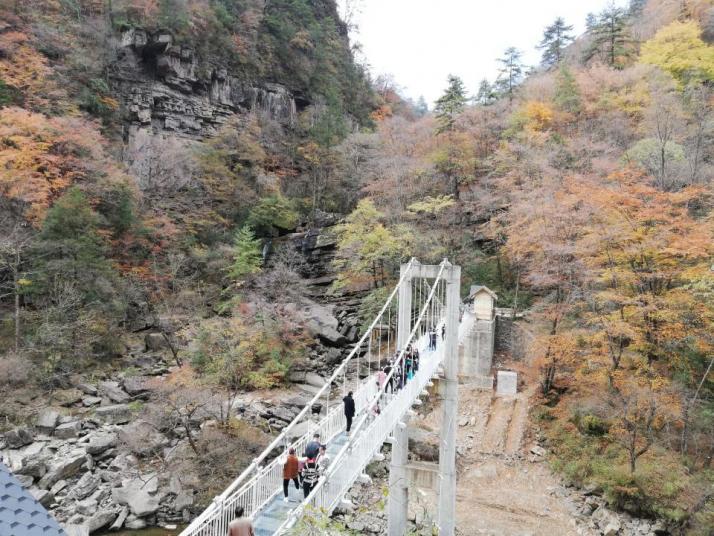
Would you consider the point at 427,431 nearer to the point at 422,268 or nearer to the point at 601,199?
the point at 422,268

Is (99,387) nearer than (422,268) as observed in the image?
No

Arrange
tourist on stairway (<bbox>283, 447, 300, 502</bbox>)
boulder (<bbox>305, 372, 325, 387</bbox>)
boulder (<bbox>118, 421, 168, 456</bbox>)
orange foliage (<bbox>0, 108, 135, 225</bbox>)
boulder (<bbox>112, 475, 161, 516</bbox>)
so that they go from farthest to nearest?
boulder (<bbox>305, 372, 325, 387</bbox>) < orange foliage (<bbox>0, 108, 135, 225</bbox>) < boulder (<bbox>118, 421, 168, 456</bbox>) < boulder (<bbox>112, 475, 161, 516</bbox>) < tourist on stairway (<bbox>283, 447, 300, 502</bbox>)

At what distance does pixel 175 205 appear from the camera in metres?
25.3

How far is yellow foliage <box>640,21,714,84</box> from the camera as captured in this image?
21.1 metres

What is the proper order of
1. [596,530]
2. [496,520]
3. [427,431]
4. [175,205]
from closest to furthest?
[596,530], [496,520], [427,431], [175,205]

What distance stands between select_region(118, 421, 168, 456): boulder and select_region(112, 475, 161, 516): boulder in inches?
42.2

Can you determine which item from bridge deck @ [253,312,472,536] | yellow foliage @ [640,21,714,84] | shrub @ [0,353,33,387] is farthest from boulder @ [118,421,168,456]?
yellow foliage @ [640,21,714,84]

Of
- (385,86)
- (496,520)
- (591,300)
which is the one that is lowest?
(496,520)

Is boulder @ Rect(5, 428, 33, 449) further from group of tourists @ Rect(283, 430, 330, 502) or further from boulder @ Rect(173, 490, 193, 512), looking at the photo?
group of tourists @ Rect(283, 430, 330, 502)

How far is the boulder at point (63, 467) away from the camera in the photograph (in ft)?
36.3

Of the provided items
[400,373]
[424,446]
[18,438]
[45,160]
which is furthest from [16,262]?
[424,446]

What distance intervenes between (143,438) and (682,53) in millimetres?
28355

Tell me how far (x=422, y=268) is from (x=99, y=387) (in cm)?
1242

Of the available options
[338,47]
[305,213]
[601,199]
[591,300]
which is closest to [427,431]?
[591,300]
